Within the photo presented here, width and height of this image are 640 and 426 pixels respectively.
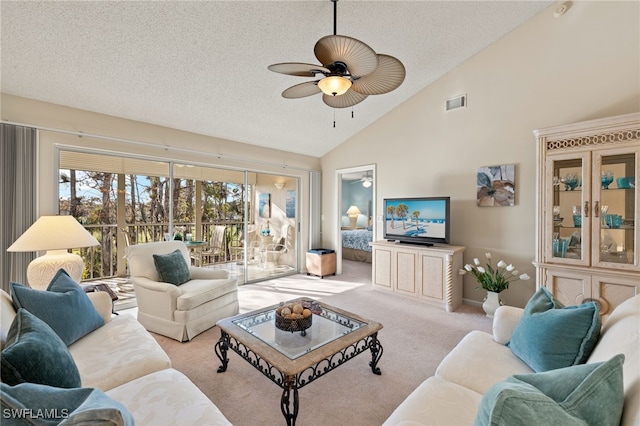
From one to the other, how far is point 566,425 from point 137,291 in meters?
3.47

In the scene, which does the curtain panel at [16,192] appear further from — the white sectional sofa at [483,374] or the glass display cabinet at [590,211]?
the glass display cabinet at [590,211]

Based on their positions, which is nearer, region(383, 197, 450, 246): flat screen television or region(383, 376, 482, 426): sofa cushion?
region(383, 376, 482, 426): sofa cushion

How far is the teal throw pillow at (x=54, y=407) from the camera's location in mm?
689

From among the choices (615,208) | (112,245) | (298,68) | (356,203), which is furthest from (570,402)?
(356,203)

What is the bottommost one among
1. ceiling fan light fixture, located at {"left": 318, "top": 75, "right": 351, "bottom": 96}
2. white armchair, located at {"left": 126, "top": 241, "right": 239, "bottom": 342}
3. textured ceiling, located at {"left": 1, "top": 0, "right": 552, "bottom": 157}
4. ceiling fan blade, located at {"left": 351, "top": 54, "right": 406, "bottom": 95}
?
white armchair, located at {"left": 126, "top": 241, "right": 239, "bottom": 342}

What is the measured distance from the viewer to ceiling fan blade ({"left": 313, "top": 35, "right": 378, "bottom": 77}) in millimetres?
1739

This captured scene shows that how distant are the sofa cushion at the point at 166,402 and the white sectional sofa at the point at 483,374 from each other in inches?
31.7

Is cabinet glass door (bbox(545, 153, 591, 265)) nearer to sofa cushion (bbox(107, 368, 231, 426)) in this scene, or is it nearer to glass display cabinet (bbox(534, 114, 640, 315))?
glass display cabinet (bbox(534, 114, 640, 315))

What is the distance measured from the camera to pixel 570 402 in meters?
0.81

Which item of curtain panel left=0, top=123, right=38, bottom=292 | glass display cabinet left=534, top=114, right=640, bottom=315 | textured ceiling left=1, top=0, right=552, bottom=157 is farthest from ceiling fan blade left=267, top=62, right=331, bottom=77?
curtain panel left=0, top=123, right=38, bottom=292

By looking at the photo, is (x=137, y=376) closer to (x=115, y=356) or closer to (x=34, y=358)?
(x=115, y=356)

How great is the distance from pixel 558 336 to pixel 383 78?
199cm

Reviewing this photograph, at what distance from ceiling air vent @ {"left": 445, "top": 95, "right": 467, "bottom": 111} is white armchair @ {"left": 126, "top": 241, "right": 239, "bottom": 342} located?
3963mm

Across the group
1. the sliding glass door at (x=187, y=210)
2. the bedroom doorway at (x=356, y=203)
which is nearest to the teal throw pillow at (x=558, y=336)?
the sliding glass door at (x=187, y=210)
